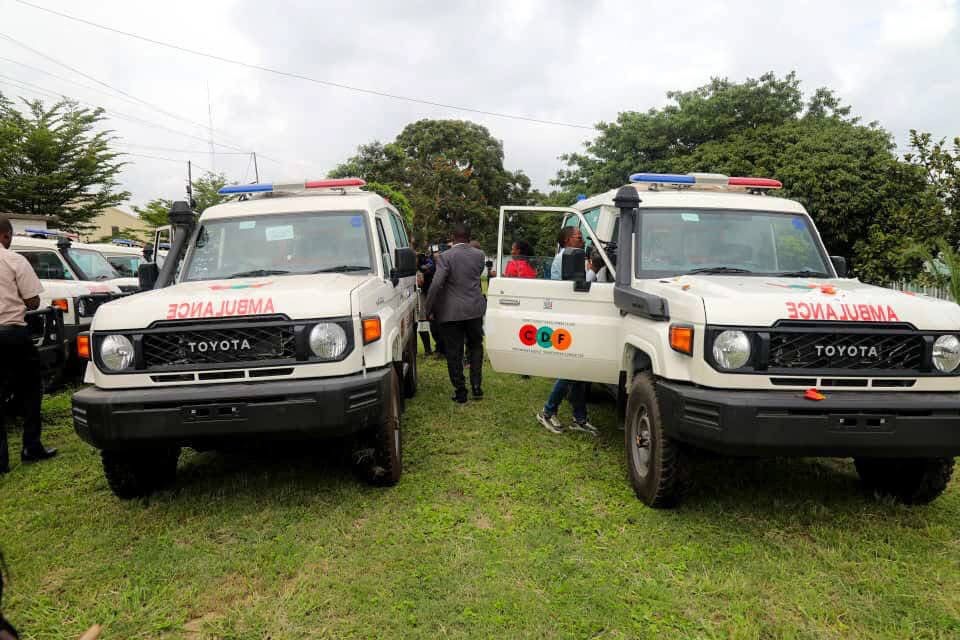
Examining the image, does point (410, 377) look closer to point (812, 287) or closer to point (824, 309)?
point (812, 287)

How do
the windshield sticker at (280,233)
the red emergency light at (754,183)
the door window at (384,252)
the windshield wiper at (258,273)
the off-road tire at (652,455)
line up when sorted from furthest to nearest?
the red emergency light at (754,183) → the door window at (384,252) → the windshield sticker at (280,233) → the windshield wiper at (258,273) → the off-road tire at (652,455)

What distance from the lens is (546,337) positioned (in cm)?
502

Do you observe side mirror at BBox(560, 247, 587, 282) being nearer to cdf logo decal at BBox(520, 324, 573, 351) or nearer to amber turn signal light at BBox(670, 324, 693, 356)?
cdf logo decal at BBox(520, 324, 573, 351)

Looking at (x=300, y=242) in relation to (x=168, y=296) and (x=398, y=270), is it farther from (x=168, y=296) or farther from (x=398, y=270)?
(x=168, y=296)

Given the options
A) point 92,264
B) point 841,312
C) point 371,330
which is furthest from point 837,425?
point 92,264

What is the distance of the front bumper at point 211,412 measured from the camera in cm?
356

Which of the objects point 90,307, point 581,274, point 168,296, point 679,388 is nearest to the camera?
point 679,388

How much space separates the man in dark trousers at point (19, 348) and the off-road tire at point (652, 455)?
475 centimetres

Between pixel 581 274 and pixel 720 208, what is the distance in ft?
4.19

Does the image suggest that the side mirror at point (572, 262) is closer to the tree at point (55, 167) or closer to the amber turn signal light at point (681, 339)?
the amber turn signal light at point (681, 339)

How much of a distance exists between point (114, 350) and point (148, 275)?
156 cm

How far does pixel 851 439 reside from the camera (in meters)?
3.30

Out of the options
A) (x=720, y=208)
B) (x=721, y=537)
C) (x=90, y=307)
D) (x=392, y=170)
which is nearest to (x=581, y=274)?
(x=720, y=208)

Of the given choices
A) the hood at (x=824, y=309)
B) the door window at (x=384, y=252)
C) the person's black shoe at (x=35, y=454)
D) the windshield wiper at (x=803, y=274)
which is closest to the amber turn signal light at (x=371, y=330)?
the door window at (x=384, y=252)
